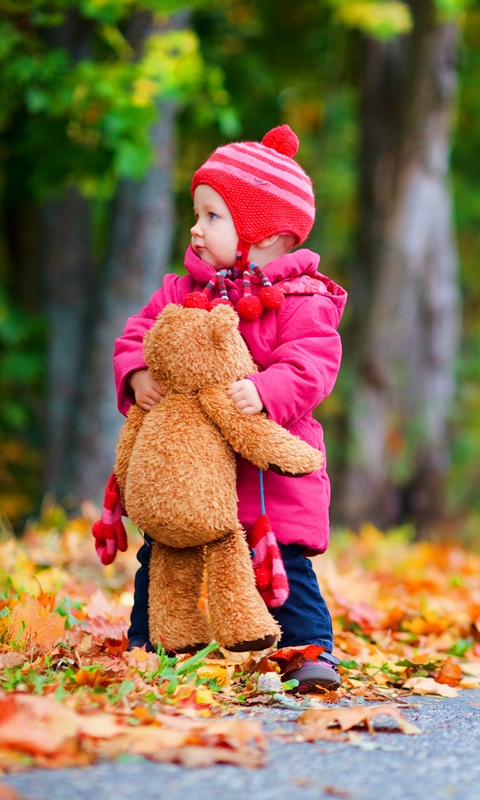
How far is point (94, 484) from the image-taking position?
275 inches

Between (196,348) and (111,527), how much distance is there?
0.68 metres

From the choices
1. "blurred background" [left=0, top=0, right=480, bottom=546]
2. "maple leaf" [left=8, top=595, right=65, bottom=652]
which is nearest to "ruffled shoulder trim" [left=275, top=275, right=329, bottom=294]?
"maple leaf" [left=8, top=595, right=65, bottom=652]

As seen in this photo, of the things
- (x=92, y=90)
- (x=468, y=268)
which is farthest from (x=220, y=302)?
(x=468, y=268)

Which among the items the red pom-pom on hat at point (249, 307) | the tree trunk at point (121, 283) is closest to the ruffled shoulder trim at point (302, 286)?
the red pom-pom on hat at point (249, 307)

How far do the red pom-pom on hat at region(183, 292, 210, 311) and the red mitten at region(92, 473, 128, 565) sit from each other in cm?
60

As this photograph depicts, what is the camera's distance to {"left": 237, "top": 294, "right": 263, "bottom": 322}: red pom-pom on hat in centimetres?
283

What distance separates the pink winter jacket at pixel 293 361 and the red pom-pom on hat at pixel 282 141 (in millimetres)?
334

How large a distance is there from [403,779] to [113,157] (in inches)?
205

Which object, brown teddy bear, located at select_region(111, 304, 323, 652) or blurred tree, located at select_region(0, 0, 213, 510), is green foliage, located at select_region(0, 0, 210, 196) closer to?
blurred tree, located at select_region(0, 0, 213, 510)

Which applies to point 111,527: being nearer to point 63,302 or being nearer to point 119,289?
point 119,289

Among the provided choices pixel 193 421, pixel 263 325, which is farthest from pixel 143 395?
pixel 263 325

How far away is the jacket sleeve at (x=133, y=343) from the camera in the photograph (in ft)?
9.75

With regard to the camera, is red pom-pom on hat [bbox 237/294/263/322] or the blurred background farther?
the blurred background

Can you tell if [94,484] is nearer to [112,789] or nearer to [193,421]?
[193,421]
